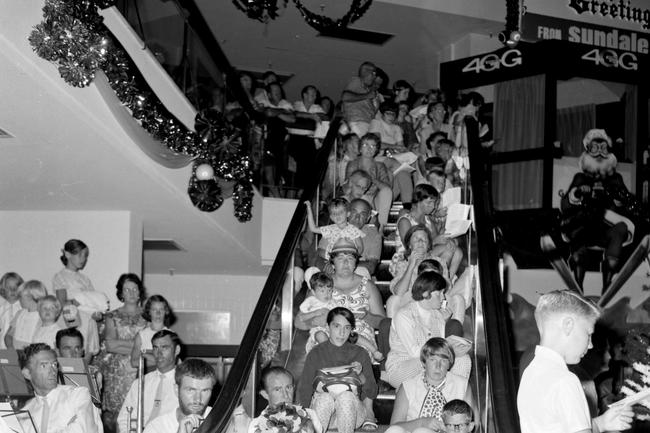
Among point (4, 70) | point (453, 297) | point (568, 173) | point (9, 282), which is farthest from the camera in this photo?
point (568, 173)

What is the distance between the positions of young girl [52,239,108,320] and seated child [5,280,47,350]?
195 mm

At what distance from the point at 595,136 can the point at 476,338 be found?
8563 mm

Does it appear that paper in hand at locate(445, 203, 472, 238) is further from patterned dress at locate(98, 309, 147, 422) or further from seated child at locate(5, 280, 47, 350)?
seated child at locate(5, 280, 47, 350)

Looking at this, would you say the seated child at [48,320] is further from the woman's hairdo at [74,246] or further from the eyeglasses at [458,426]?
the eyeglasses at [458,426]

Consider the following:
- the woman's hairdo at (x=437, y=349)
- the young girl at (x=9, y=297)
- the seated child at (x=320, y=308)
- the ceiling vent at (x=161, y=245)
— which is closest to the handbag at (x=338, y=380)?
the woman's hairdo at (x=437, y=349)

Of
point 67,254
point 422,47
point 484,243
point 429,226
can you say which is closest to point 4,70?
point 484,243

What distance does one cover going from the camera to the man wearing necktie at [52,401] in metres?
5.87

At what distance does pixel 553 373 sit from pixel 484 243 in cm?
222

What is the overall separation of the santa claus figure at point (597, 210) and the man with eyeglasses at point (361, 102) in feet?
9.95

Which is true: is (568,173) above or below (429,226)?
above

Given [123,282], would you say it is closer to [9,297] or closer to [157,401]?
[9,297]

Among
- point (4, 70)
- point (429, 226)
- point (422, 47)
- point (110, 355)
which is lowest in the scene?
point (110, 355)

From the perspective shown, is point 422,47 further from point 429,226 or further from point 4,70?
point 4,70

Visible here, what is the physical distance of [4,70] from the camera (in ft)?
17.2
